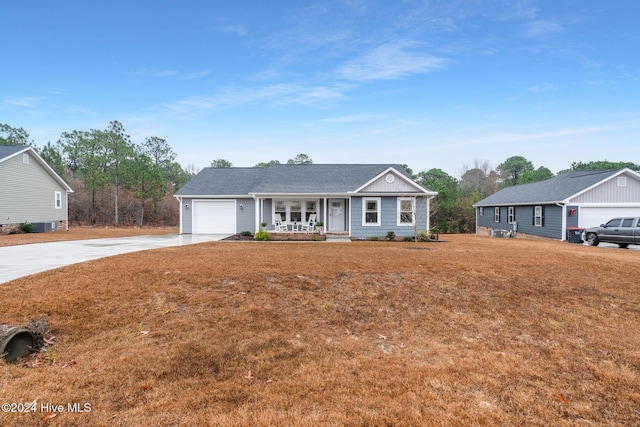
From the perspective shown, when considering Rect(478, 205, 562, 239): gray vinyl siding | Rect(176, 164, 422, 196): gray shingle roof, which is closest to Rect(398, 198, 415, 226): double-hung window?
Rect(176, 164, 422, 196): gray shingle roof

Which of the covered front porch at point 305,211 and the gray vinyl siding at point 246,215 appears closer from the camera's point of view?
the covered front porch at point 305,211

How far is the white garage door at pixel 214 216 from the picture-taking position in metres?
21.0

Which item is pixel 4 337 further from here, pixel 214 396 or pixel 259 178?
pixel 259 178

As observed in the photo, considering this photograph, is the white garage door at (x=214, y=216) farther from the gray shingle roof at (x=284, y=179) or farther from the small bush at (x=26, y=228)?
the small bush at (x=26, y=228)

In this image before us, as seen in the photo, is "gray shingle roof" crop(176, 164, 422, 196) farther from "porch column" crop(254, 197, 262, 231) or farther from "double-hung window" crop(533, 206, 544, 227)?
"double-hung window" crop(533, 206, 544, 227)

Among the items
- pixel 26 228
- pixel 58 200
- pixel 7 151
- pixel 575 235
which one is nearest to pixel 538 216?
pixel 575 235

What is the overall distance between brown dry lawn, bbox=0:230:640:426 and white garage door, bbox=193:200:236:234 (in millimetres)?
12297

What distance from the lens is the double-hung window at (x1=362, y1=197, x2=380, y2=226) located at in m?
18.0

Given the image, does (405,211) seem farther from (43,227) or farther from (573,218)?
(43,227)

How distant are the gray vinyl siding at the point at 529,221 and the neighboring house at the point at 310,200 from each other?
926cm

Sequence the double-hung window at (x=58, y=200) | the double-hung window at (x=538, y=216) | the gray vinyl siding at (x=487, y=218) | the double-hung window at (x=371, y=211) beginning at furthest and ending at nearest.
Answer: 1. the gray vinyl siding at (x=487, y=218)
2. the double-hung window at (x=58, y=200)
3. the double-hung window at (x=538, y=216)
4. the double-hung window at (x=371, y=211)

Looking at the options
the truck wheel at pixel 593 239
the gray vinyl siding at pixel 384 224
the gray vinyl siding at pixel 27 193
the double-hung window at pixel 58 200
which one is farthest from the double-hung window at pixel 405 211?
the double-hung window at pixel 58 200

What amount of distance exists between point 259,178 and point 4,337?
768 inches

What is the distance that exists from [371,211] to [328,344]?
45.7ft
